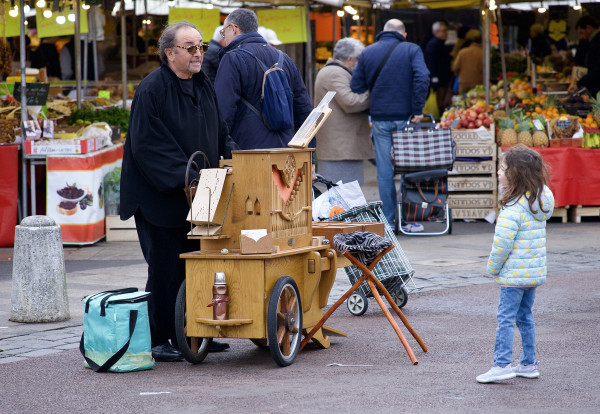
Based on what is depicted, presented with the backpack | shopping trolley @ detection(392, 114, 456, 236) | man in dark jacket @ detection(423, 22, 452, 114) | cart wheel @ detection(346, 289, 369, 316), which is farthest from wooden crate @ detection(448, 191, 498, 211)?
man in dark jacket @ detection(423, 22, 452, 114)

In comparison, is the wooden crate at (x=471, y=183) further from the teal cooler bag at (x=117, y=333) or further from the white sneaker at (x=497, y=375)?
the teal cooler bag at (x=117, y=333)

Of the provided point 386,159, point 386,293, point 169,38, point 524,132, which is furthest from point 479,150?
point 169,38

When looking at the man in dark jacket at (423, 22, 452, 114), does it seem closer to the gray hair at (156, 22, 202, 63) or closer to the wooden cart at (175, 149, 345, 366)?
the gray hair at (156, 22, 202, 63)

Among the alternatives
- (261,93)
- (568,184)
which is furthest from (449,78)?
(261,93)

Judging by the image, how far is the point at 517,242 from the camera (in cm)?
543

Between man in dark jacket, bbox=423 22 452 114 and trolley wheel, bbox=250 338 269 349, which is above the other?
man in dark jacket, bbox=423 22 452 114

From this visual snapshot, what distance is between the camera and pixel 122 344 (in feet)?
18.8

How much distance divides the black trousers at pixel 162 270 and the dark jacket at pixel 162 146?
9 cm

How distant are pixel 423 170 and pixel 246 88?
4.46 meters

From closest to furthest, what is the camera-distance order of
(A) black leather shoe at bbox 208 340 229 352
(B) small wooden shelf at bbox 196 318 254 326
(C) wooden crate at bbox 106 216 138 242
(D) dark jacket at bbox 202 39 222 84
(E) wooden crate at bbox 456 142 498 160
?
(B) small wooden shelf at bbox 196 318 254 326
(A) black leather shoe at bbox 208 340 229 352
(D) dark jacket at bbox 202 39 222 84
(C) wooden crate at bbox 106 216 138 242
(E) wooden crate at bbox 456 142 498 160

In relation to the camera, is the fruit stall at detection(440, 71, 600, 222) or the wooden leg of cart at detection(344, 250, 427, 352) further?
the fruit stall at detection(440, 71, 600, 222)

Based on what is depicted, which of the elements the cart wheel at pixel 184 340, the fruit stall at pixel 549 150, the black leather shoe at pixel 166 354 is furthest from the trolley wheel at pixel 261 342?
the fruit stall at pixel 549 150

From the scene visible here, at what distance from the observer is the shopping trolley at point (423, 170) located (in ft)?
36.3

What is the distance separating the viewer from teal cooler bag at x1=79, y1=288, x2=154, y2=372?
5.73 metres
